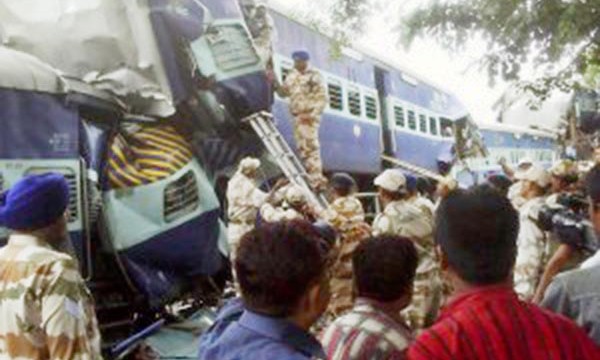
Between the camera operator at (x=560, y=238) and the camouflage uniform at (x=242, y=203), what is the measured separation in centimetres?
306

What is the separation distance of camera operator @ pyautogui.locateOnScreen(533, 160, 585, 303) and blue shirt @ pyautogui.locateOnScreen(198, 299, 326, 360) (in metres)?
3.23

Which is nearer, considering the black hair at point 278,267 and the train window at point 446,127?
the black hair at point 278,267

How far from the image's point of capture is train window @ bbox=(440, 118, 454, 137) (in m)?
18.6

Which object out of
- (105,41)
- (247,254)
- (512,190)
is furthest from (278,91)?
(247,254)

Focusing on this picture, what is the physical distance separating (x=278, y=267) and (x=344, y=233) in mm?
5010

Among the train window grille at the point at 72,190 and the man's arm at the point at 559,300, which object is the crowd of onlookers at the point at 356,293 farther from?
the train window grille at the point at 72,190

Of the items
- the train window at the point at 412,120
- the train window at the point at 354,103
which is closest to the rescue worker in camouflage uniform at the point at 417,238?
the train window at the point at 354,103

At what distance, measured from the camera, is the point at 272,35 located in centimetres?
1006

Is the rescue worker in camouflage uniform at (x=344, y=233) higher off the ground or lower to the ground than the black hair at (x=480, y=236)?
lower

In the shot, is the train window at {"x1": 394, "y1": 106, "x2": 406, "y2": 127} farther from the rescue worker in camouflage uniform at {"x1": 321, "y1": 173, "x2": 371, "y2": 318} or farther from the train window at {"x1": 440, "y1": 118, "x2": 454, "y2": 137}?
the rescue worker in camouflage uniform at {"x1": 321, "y1": 173, "x2": 371, "y2": 318}

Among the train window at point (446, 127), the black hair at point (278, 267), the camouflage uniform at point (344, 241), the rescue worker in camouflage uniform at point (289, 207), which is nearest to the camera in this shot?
the black hair at point (278, 267)

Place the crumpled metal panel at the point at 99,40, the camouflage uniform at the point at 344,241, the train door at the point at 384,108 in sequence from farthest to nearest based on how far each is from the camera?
the train door at the point at 384,108 < the crumpled metal panel at the point at 99,40 < the camouflage uniform at the point at 344,241

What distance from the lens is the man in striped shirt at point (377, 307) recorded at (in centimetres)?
266

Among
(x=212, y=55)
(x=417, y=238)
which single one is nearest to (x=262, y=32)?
(x=212, y=55)
